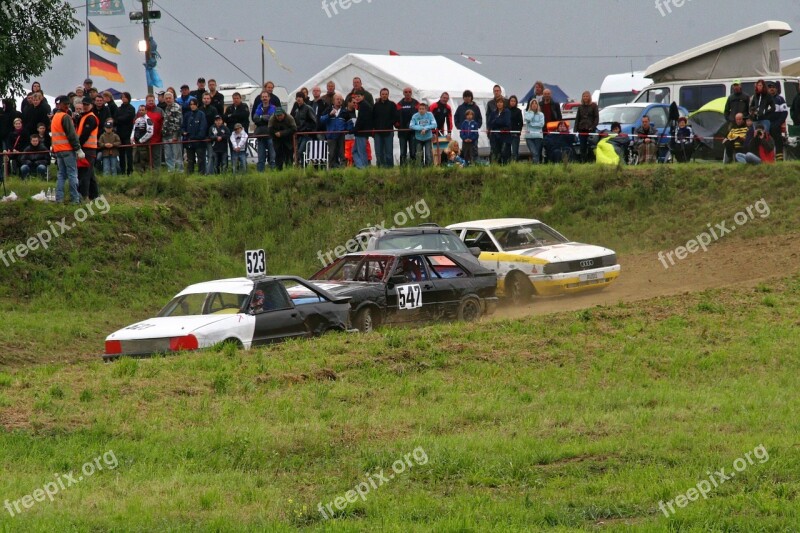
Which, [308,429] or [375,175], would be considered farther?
[375,175]

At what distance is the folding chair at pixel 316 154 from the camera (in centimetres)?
2648

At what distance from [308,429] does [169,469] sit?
154 cm

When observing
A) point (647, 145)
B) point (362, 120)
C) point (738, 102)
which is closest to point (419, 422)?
point (362, 120)

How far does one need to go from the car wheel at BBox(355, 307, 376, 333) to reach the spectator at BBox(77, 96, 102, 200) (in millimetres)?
7766

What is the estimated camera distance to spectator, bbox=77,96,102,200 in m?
21.2

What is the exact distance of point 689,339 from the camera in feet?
47.0

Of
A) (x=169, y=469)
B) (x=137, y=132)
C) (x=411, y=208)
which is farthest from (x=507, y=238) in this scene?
(x=169, y=469)

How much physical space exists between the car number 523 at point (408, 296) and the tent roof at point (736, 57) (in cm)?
1532

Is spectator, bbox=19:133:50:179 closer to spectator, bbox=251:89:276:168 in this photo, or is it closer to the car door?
spectator, bbox=251:89:276:168

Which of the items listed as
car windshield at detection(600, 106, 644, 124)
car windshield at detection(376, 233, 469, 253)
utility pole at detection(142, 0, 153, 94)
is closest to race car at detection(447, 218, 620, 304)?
car windshield at detection(376, 233, 469, 253)

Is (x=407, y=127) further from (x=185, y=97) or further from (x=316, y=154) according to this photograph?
(x=185, y=97)

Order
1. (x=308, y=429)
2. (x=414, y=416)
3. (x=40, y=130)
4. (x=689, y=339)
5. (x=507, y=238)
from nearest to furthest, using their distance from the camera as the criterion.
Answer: (x=308, y=429) < (x=414, y=416) < (x=689, y=339) < (x=507, y=238) < (x=40, y=130)

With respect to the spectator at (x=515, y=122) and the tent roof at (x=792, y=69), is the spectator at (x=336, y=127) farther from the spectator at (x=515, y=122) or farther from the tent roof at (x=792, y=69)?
the tent roof at (x=792, y=69)

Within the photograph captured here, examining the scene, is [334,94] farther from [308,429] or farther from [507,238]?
[308,429]
